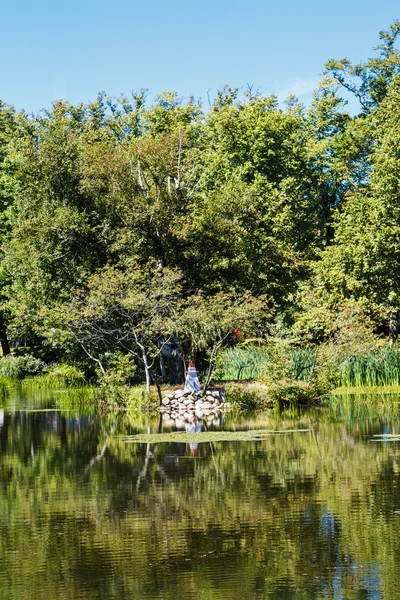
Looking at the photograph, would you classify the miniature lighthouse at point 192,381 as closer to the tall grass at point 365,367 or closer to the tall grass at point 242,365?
the tall grass at point 365,367

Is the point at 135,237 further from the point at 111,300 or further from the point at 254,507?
the point at 254,507

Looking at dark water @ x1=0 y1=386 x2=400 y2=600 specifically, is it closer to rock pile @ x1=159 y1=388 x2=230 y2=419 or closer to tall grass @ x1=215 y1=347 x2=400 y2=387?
rock pile @ x1=159 y1=388 x2=230 y2=419

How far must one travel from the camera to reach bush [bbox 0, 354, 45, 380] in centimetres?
4844

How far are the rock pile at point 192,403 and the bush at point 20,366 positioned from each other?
19154 mm

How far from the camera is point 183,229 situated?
36031 millimetres

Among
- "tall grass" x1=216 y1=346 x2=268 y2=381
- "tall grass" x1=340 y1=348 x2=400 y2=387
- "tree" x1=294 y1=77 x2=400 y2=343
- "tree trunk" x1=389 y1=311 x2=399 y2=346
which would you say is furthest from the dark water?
"tree trunk" x1=389 y1=311 x2=399 y2=346

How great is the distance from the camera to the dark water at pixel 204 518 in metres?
9.33

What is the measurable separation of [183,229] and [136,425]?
11.4m

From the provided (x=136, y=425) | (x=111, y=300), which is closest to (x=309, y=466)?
(x=136, y=425)

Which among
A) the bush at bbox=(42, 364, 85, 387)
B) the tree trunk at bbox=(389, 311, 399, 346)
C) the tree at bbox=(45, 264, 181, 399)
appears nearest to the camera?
the tree at bbox=(45, 264, 181, 399)

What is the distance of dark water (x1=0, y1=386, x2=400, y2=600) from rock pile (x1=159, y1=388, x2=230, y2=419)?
23.7 feet

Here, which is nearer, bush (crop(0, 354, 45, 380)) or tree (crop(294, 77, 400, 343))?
tree (crop(294, 77, 400, 343))

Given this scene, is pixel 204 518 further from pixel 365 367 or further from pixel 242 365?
pixel 242 365

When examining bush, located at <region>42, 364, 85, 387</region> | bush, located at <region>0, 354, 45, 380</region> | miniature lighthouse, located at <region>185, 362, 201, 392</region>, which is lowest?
miniature lighthouse, located at <region>185, 362, 201, 392</region>
